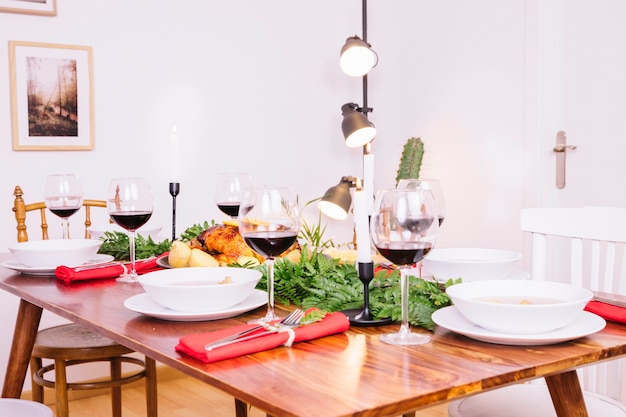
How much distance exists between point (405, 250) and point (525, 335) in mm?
205

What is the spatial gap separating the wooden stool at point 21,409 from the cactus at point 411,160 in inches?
99.1

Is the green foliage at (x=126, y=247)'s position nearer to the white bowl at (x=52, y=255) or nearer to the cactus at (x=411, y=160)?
the white bowl at (x=52, y=255)

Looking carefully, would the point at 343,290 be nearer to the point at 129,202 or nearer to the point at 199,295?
the point at 199,295

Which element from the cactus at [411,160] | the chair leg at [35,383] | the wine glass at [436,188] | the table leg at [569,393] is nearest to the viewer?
the wine glass at [436,188]

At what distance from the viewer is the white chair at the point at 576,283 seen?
5.19 ft

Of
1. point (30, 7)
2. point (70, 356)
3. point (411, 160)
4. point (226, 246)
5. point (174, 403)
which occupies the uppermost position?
point (30, 7)

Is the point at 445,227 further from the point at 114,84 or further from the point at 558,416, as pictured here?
the point at 558,416

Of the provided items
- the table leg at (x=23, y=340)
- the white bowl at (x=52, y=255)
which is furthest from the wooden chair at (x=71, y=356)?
the white bowl at (x=52, y=255)

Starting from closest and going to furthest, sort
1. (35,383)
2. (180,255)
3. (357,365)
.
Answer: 1. (357,365)
2. (180,255)
3. (35,383)

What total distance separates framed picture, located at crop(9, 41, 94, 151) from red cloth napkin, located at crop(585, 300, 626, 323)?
267 centimetres

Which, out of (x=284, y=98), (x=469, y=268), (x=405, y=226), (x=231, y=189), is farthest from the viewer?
(x=284, y=98)

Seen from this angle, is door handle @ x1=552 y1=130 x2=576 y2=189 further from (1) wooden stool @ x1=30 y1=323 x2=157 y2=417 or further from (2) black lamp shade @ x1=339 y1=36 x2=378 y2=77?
(1) wooden stool @ x1=30 y1=323 x2=157 y2=417

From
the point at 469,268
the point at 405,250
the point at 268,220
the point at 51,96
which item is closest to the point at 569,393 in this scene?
the point at 469,268

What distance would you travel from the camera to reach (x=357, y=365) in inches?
38.6
